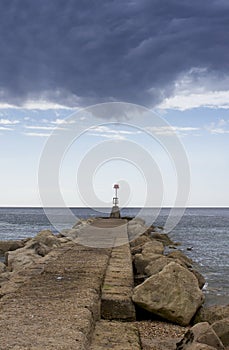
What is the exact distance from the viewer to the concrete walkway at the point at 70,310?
12.3 feet

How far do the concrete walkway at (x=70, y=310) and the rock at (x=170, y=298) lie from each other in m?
0.24

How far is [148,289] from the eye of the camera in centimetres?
577

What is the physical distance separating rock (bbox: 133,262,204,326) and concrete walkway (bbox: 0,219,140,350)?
0.24 m

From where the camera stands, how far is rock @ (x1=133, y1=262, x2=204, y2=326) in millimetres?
5660

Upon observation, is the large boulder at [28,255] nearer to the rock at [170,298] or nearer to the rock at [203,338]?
the rock at [170,298]

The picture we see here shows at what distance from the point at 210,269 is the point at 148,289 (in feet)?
30.0

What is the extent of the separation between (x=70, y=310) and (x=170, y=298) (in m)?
1.61

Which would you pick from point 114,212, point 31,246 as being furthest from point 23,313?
point 114,212

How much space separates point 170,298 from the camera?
573 cm

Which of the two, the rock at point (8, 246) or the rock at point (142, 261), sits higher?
the rock at point (142, 261)

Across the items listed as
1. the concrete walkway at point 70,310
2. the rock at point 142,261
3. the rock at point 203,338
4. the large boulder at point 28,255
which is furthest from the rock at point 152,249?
the rock at point 203,338

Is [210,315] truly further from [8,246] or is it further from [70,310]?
[8,246]

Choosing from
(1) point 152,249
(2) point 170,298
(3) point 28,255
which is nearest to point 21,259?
(3) point 28,255

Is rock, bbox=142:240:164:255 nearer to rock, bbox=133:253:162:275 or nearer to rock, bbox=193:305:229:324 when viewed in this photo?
rock, bbox=133:253:162:275
